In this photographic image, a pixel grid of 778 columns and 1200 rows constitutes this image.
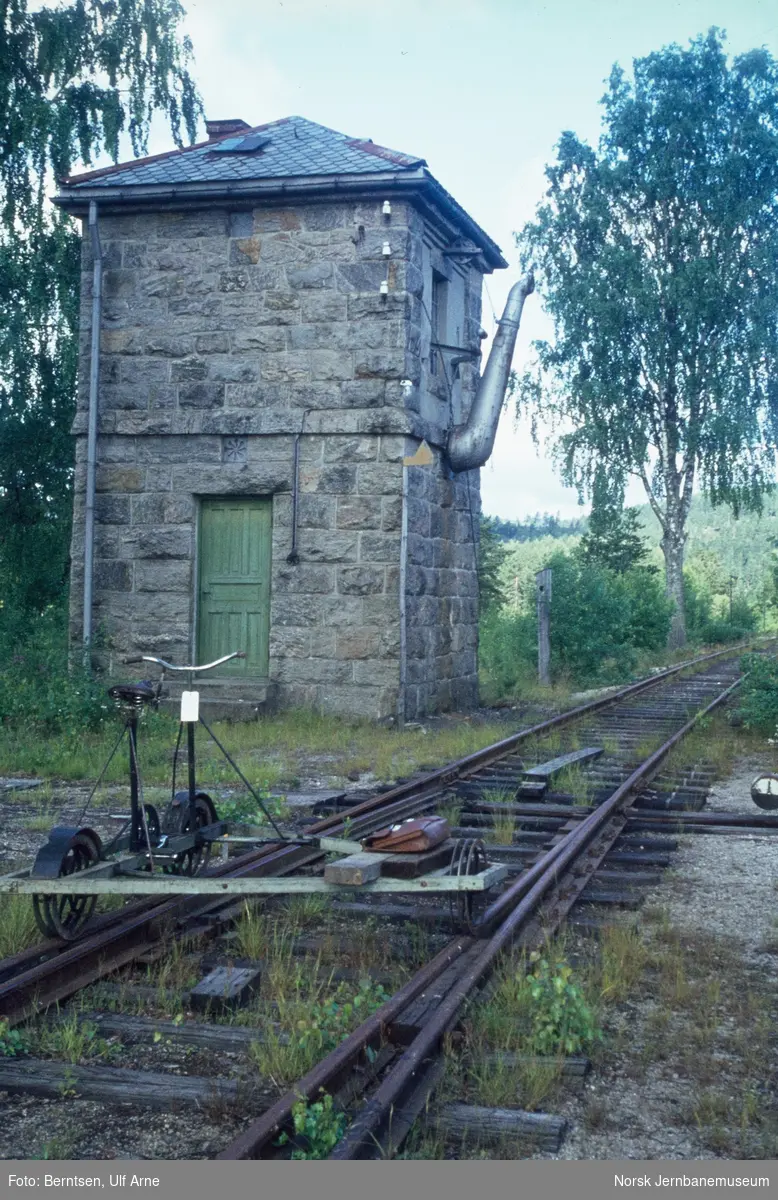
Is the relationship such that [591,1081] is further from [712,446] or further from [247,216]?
[712,446]

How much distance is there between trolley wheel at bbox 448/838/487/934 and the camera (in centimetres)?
486

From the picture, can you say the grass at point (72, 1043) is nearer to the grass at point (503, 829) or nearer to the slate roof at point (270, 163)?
the grass at point (503, 829)

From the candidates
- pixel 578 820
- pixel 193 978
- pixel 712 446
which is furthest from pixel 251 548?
pixel 712 446

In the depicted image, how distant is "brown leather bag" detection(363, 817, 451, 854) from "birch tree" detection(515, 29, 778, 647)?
2492 centimetres

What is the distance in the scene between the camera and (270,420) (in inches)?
520

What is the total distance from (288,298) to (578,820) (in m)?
7.78

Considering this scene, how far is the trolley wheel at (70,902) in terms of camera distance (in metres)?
4.64

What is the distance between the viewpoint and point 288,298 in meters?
13.3

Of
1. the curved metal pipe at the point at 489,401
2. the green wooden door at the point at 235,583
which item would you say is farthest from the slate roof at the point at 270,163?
Result: the green wooden door at the point at 235,583

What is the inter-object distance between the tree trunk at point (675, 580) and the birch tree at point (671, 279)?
2.81 feet

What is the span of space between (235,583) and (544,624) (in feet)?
23.0

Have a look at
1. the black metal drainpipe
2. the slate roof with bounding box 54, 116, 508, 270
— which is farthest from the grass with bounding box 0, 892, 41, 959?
the slate roof with bounding box 54, 116, 508, 270

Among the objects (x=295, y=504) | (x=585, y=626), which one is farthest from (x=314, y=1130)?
(x=585, y=626)

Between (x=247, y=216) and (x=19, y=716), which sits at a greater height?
(x=247, y=216)
